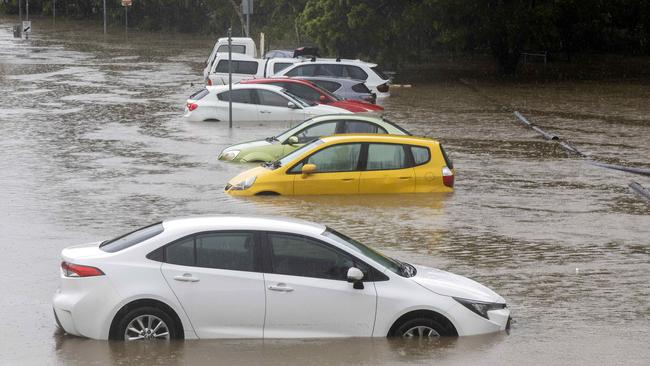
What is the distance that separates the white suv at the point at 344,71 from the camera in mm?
36250

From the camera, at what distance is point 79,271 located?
10234 millimetres

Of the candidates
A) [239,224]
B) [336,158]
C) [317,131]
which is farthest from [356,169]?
[239,224]

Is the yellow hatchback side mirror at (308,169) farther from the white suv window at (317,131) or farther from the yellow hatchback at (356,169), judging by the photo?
the white suv window at (317,131)

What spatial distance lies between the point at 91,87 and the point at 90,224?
84.2 ft

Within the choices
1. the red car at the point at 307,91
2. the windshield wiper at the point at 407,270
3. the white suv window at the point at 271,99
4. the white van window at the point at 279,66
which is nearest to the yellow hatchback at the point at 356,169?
the windshield wiper at the point at 407,270

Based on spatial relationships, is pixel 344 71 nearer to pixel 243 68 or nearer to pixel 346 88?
pixel 346 88

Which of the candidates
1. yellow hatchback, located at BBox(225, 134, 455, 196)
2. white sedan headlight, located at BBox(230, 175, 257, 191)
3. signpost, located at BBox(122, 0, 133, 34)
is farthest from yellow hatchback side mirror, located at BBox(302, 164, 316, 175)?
signpost, located at BBox(122, 0, 133, 34)

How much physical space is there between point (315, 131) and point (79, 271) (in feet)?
42.2

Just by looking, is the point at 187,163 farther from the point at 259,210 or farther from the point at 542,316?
the point at 542,316

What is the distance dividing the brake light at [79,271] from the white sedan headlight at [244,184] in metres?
8.91

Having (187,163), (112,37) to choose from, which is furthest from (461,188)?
(112,37)

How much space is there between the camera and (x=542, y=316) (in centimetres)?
1195

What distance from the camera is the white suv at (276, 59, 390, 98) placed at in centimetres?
3625

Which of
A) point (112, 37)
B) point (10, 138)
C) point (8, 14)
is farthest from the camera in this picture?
point (8, 14)
